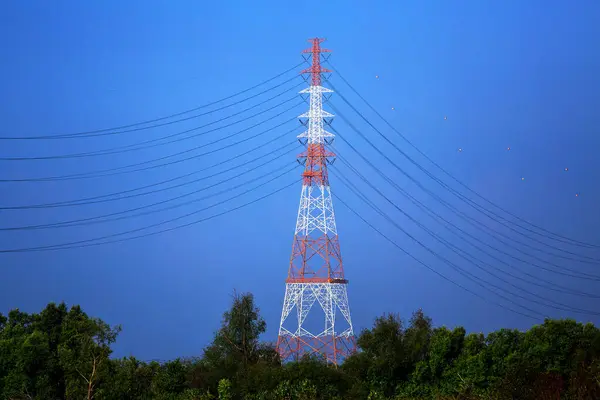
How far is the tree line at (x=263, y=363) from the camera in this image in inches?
1841

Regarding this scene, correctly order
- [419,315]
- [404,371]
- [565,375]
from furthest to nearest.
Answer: [419,315] → [404,371] → [565,375]

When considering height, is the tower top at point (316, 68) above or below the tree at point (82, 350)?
above

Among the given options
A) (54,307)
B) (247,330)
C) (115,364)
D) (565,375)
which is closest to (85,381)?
(115,364)

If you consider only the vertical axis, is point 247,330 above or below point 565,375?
above

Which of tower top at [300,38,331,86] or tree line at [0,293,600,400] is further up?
tower top at [300,38,331,86]

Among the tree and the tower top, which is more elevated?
the tower top

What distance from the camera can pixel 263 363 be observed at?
48.8 meters

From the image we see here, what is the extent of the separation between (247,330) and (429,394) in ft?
35.4

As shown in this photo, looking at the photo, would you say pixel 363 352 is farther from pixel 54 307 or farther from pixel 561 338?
pixel 54 307

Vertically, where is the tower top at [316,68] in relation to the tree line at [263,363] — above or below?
above

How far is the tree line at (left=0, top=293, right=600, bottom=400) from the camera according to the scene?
4675 cm

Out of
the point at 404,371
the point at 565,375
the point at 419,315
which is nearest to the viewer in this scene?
the point at 565,375

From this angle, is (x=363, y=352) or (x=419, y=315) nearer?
(x=363, y=352)

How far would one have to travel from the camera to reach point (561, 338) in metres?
47.5
